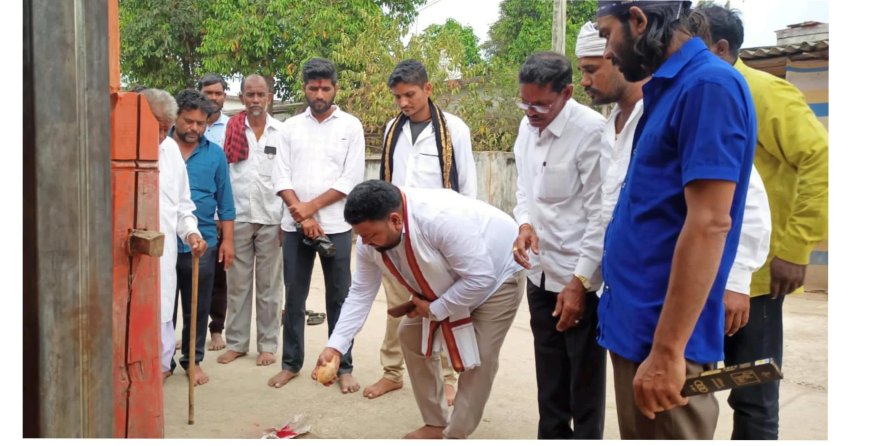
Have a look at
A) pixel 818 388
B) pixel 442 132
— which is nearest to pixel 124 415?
pixel 442 132

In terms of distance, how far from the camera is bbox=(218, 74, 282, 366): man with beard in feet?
16.1

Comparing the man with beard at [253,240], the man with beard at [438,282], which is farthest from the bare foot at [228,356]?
the man with beard at [438,282]

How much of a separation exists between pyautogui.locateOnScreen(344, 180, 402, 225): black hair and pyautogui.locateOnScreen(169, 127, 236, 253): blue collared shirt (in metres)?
1.90

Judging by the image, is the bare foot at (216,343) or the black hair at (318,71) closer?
the black hair at (318,71)

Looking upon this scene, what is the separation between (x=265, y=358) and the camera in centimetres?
481

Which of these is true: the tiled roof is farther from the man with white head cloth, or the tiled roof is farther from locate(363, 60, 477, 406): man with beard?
the man with white head cloth

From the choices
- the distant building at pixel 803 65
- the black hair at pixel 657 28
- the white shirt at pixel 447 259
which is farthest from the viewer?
the distant building at pixel 803 65

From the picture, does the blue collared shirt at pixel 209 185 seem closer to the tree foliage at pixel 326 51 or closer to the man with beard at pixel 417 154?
the man with beard at pixel 417 154

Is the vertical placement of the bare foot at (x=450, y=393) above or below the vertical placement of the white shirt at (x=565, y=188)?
below

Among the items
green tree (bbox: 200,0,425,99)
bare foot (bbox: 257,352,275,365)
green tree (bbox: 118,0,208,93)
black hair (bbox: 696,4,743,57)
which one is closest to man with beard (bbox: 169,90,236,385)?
bare foot (bbox: 257,352,275,365)

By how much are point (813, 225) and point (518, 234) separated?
126cm

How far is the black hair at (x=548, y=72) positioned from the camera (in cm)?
314

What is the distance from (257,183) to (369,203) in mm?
2204

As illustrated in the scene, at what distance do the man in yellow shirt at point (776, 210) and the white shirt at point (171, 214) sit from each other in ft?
8.41
